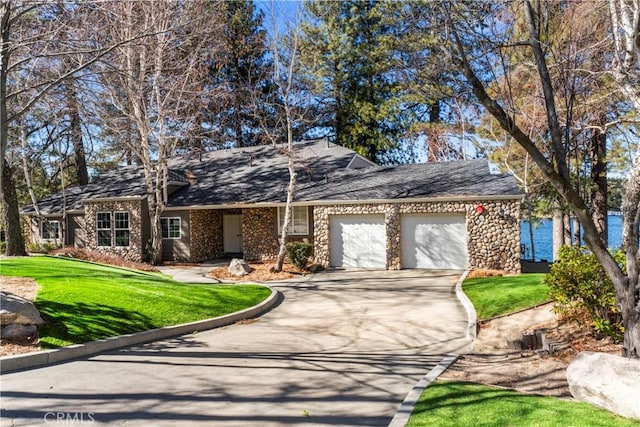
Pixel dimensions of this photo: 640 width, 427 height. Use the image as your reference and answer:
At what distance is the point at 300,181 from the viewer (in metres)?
22.3

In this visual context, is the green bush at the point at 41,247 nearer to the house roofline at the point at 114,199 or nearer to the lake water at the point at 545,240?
the house roofline at the point at 114,199

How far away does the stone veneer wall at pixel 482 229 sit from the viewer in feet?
51.4

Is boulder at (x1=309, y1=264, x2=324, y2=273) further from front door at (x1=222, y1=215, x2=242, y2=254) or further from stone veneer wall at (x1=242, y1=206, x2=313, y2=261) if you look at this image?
front door at (x1=222, y1=215, x2=242, y2=254)

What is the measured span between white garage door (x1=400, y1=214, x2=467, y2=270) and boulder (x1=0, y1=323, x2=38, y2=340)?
1286 cm

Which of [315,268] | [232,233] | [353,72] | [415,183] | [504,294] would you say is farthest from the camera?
[353,72]

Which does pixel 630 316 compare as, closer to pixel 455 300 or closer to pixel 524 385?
pixel 524 385

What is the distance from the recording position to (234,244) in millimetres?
24047

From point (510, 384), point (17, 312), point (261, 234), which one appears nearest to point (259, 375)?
A: point (510, 384)

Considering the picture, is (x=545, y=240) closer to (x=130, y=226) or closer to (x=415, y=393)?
(x=130, y=226)

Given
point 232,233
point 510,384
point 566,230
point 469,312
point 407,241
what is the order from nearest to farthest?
point 510,384 → point 469,312 → point 407,241 → point 566,230 → point 232,233

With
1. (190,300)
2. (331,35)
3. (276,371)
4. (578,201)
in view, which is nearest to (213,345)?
(276,371)

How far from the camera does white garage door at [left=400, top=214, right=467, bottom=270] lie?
16.8 m

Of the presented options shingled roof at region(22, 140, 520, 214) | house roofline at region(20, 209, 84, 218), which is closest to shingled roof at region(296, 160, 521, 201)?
shingled roof at region(22, 140, 520, 214)

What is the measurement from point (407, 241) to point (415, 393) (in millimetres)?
12418
